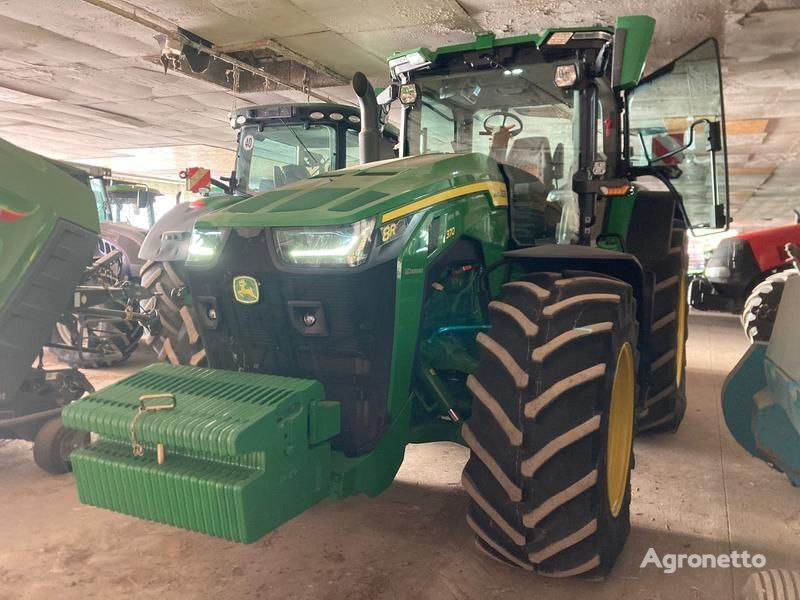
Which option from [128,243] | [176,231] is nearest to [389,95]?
[176,231]

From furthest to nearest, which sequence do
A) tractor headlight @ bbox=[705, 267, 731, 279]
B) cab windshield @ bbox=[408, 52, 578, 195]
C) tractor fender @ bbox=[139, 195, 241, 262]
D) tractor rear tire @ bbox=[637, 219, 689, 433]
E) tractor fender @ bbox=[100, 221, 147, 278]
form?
tractor headlight @ bbox=[705, 267, 731, 279], tractor fender @ bbox=[100, 221, 147, 278], tractor fender @ bbox=[139, 195, 241, 262], tractor rear tire @ bbox=[637, 219, 689, 433], cab windshield @ bbox=[408, 52, 578, 195]

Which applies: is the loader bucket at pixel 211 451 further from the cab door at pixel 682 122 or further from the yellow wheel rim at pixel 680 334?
the yellow wheel rim at pixel 680 334

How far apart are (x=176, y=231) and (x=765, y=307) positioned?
5.61 meters

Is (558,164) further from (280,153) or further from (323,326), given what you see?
Result: (280,153)

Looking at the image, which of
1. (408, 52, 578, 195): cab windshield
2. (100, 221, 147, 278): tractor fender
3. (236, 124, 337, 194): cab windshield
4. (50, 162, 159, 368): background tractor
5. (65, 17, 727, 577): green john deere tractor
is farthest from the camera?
(100, 221, 147, 278): tractor fender

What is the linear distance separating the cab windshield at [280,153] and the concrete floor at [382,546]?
10.9ft

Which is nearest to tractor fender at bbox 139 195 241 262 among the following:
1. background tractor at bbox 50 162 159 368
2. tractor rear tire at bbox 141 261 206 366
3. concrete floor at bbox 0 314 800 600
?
tractor rear tire at bbox 141 261 206 366

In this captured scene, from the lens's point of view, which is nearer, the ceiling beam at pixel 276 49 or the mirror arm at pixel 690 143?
the mirror arm at pixel 690 143

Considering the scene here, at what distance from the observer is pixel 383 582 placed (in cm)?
244

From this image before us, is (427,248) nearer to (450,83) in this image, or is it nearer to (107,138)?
(450,83)

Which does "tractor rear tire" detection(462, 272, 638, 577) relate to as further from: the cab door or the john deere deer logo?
the cab door

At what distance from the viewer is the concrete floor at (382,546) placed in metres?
2.41

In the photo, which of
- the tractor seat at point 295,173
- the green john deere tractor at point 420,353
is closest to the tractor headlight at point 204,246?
the green john deere tractor at point 420,353

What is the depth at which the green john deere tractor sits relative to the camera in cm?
214
